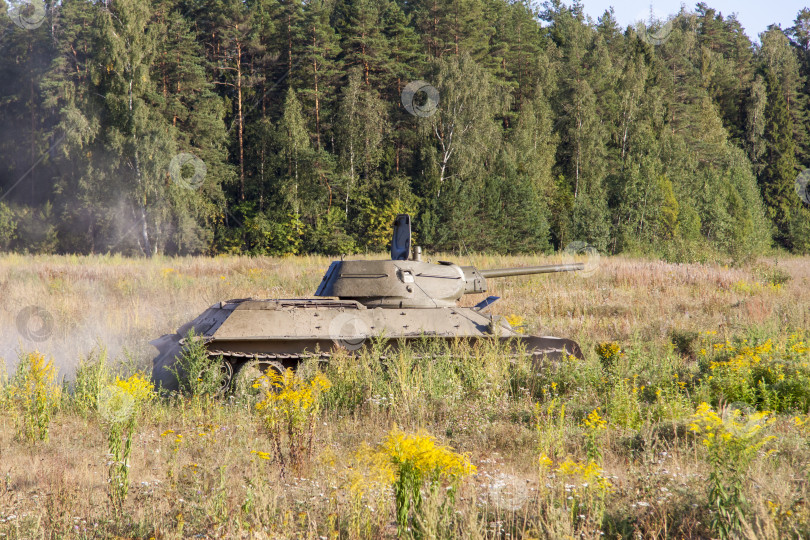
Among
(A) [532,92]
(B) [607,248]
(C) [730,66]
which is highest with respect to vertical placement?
(C) [730,66]

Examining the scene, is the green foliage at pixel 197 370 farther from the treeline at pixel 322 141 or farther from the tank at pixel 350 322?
the treeline at pixel 322 141

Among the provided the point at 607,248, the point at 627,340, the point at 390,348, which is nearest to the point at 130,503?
the point at 390,348

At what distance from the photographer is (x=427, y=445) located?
3.45m

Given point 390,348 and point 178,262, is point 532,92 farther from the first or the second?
point 390,348

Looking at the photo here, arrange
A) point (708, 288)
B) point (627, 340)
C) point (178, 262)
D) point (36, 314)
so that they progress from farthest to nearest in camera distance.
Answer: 1. point (178, 262)
2. point (708, 288)
3. point (36, 314)
4. point (627, 340)

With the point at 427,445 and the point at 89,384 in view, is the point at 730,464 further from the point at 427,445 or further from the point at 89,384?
the point at 89,384

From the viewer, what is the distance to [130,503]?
178 inches

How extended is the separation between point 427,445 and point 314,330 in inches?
193

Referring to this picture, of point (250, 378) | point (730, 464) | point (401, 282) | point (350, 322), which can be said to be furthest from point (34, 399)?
point (730, 464)

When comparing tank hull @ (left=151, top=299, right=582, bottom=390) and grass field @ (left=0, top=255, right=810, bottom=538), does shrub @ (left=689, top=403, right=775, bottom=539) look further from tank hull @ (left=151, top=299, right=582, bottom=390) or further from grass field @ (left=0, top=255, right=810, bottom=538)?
tank hull @ (left=151, top=299, right=582, bottom=390)

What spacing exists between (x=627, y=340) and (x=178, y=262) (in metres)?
14.1

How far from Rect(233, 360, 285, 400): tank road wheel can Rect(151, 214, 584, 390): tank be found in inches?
0.7

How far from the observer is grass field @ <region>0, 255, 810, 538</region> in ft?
12.8

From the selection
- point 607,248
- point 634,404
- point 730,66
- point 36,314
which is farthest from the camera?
point 730,66
